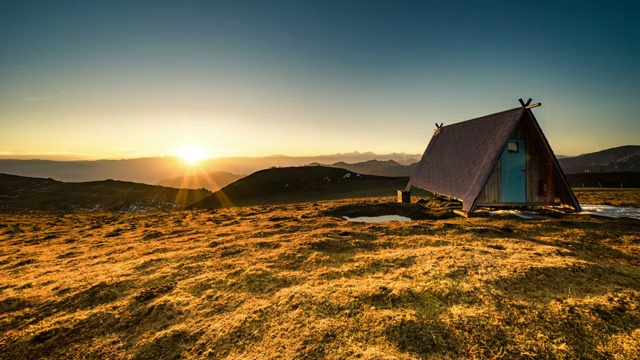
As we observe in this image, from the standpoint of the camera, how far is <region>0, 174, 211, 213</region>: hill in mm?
50469

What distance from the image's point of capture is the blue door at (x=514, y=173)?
55.4 ft

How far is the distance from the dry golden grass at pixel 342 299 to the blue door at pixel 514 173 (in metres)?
4.84

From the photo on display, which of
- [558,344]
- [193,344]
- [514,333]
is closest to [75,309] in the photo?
[193,344]

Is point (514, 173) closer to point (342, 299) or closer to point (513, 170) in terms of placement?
point (513, 170)

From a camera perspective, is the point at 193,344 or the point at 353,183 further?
the point at 353,183

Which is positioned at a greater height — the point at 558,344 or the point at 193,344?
the point at 558,344

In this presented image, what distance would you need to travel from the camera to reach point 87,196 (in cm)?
5994

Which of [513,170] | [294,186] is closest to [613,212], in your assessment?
[513,170]

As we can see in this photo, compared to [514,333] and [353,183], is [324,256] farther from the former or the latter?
[353,183]

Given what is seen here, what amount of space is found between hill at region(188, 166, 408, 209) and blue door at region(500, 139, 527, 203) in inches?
1140

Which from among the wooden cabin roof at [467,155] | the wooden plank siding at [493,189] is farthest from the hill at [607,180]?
the wooden plank siding at [493,189]

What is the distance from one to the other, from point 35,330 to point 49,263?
300 inches

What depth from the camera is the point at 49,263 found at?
1164 centimetres

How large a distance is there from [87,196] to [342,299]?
76745 mm
